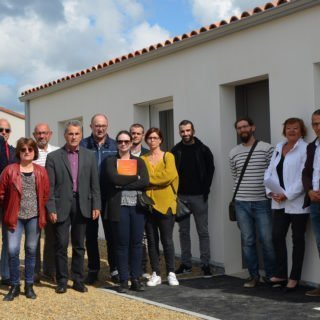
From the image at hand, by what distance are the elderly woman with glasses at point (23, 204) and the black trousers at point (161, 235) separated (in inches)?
54.1

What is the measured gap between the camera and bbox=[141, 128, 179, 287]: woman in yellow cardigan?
23.6ft

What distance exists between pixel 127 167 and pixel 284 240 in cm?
204

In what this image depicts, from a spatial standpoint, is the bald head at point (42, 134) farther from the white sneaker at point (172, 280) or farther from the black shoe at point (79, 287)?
the white sneaker at point (172, 280)

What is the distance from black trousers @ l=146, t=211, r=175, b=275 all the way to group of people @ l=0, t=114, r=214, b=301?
1cm

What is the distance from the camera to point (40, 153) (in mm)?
7453

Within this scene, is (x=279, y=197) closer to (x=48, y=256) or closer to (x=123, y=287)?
(x=123, y=287)

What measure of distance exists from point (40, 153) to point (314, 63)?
351 cm

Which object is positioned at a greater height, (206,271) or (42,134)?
(42,134)

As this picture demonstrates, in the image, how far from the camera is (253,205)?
7.20m

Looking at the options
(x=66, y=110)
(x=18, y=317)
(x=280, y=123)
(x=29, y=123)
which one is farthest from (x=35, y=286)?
(x=29, y=123)

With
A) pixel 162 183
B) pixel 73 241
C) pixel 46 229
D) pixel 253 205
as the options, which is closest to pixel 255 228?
pixel 253 205

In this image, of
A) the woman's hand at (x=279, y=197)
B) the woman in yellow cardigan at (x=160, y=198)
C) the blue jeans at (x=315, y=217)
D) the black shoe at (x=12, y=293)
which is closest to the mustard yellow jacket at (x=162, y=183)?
the woman in yellow cardigan at (x=160, y=198)

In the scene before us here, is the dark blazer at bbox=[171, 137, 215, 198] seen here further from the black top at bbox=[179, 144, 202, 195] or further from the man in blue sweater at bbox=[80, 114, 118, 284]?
the man in blue sweater at bbox=[80, 114, 118, 284]

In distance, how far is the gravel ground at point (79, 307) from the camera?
588 centimetres
